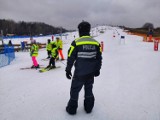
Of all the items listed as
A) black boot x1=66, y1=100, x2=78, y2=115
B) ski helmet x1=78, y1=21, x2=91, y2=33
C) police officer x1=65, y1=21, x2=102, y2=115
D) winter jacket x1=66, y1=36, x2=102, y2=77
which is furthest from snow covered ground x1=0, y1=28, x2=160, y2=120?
ski helmet x1=78, y1=21, x2=91, y2=33

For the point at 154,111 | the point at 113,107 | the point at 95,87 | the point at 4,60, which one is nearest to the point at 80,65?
the point at 113,107

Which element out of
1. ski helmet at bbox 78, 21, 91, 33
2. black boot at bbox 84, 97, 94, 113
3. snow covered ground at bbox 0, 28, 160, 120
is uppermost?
ski helmet at bbox 78, 21, 91, 33

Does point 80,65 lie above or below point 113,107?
above

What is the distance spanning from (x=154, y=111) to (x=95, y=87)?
226 cm

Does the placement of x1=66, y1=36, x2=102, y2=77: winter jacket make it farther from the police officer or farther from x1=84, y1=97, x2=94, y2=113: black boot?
x1=84, y1=97, x2=94, y2=113: black boot

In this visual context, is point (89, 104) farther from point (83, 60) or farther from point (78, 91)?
point (83, 60)

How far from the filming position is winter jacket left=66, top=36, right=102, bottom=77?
3600 mm

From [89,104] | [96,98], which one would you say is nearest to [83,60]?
[89,104]

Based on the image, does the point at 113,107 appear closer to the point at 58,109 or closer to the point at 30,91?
the point at 58,109

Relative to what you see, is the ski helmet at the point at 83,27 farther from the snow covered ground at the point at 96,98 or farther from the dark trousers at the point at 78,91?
the snow covered ground at the point at 96,98

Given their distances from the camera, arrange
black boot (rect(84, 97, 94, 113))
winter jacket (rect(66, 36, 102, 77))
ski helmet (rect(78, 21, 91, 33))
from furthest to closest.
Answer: black boot (rect(84, 97, 94, 113)) < ski helmet (rect(78, 21, 91, 33)) < winter jacket (rect(66, 36, 102, 77))

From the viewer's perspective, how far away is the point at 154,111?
13.7 ft

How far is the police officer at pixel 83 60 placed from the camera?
3.62 m

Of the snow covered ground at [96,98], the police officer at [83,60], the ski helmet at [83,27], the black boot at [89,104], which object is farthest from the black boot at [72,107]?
→ the ski helmet at [83,27]
